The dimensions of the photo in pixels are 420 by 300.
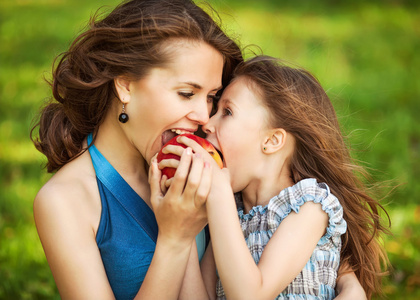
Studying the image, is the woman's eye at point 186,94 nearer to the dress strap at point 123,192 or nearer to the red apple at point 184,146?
the red apple at point 184,146

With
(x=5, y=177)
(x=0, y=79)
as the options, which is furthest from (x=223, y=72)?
(x=0, y=79)

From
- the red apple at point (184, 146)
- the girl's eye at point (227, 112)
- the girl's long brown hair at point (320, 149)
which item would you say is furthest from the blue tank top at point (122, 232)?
the girl's long brown hair at point (320, 149)

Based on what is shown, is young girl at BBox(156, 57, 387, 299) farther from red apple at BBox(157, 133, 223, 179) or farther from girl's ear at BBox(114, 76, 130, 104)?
girl's ear at BBox(114, 76, 130, 104)

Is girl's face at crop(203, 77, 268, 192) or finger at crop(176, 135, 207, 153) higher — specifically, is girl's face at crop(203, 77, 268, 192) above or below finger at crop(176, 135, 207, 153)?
below

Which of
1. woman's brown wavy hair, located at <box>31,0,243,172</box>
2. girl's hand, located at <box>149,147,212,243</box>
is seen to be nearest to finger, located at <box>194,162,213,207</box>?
girl's hand, located at <box>149,147,212,243</box>

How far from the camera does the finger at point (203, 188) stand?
2609mm

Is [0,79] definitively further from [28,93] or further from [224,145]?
[224,145]

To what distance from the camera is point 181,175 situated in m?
2.60

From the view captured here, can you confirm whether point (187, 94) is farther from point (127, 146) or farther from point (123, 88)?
point (127, 146)

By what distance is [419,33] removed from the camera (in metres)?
8.84

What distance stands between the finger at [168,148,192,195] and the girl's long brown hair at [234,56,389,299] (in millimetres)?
623

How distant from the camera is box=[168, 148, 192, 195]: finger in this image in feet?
8.55

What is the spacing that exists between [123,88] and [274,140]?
2.70 feet

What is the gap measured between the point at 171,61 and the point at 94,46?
1.54 feet
